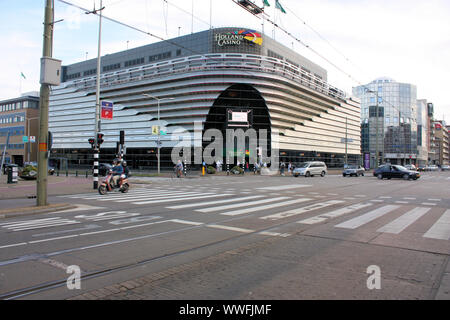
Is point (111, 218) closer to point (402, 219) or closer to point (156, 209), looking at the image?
point (156, 209)

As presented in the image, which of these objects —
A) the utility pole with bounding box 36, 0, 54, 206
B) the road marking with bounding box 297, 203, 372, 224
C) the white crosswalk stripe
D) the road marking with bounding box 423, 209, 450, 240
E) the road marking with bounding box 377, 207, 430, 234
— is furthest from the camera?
the utility pole with bounding box 36, 0, 54, 206

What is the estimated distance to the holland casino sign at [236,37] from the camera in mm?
56000

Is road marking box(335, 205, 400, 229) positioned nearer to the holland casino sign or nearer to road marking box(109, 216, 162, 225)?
road marking box(109, 216, 162, 225)

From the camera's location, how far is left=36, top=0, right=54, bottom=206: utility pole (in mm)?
10883

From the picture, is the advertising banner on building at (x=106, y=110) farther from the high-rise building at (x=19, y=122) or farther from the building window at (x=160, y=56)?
the high-rise building at (x=19, y=122)

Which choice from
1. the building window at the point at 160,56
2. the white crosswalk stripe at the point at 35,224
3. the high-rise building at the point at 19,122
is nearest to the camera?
the white crosswalk stripe at the point at 35,224

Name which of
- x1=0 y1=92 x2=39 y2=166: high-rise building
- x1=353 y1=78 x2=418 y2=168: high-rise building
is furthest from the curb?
x1=353 y1=78 x2=418 y2=168: high-rise building

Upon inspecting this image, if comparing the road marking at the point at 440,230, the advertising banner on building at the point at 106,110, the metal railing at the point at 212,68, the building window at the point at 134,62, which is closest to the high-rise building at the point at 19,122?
the metal railing at the point at 212,68

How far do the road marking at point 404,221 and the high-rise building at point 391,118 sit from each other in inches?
3872

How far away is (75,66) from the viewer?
8488 cm

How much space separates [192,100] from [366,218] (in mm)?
48508

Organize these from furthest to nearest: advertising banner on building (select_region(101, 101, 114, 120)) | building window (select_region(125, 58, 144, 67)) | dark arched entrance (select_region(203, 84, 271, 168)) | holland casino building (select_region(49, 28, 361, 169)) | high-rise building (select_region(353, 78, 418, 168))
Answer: high-rise building (select_region(353, 78, 418, 168)), building window (select_region(125, 58, 144, 67)), holland casino building (select_region(49, 28, 361, 169)), dark arched entrance (select_region(203, 84, 271, 168)), advertising banner on building (select_region(101, 101, 114, 120))

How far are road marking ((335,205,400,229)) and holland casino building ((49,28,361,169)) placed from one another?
37.0m

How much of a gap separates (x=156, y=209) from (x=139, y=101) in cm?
5636
